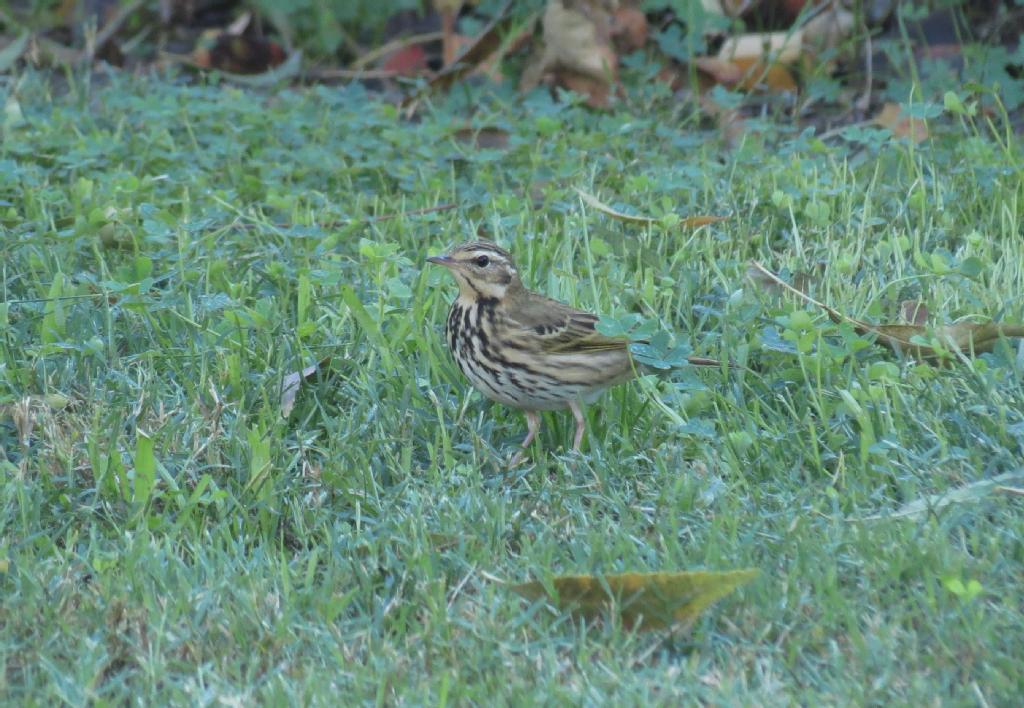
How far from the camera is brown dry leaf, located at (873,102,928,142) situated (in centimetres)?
747

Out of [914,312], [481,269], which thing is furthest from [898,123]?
[481,269]

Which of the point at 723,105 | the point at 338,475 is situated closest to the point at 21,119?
the point at 723,105

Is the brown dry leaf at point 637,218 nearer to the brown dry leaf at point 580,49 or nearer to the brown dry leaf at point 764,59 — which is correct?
the brown dry leaf at point 580,49

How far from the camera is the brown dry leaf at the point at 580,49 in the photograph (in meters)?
8.20

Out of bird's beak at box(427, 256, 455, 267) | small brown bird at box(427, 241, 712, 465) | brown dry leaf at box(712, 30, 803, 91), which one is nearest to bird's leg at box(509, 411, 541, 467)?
small brown bird at box(427, 241, 712, 465)

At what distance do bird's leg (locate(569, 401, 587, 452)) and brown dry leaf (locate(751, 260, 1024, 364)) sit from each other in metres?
0.93

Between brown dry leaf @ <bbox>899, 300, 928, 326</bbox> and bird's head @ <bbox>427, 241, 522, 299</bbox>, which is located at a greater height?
bird's head @ <bbox>427, 241, 522, 299</bbox>

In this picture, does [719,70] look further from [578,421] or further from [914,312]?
[578,421]

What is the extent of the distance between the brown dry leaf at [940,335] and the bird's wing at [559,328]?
792 millimetres

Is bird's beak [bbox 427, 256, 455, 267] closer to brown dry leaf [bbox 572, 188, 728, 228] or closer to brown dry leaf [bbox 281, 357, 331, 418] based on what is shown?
brown dry leaf [bbox 281, 357, 331, 418]

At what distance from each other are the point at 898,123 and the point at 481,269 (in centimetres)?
333

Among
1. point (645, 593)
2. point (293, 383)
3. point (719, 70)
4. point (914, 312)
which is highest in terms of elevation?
point (645, 593)

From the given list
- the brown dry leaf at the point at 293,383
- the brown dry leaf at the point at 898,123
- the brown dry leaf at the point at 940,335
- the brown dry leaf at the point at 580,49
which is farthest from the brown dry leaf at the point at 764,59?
the brown dry leaf at the point at 293,383

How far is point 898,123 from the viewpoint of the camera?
7.66 meters
